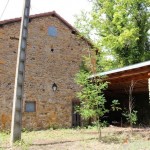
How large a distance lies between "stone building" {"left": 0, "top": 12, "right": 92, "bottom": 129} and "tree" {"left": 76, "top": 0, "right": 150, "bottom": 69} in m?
3.11

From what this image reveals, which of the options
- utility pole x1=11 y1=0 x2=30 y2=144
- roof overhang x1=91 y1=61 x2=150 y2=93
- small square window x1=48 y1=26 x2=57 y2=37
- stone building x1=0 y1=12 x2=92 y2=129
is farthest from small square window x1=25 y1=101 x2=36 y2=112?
utility pole x1=11 y1=0 x2=30 y2=144

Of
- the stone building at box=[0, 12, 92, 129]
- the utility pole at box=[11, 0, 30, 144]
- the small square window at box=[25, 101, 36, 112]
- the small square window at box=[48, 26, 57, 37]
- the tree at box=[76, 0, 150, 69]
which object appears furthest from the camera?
the tree at box=[76, 0, 150, 69]

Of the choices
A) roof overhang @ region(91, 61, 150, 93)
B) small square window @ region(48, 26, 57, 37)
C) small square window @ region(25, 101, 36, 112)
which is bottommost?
small square window @ region(25, 101, 36, 112)

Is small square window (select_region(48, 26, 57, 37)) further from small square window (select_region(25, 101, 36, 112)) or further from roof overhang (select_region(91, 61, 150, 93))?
roof overhang (select_region(91, 61, 150, 93))

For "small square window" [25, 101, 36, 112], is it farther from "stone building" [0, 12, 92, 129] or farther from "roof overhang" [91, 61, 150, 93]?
"roof overhang" [91, 61, 150, 93]

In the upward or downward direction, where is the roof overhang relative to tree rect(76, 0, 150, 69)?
downward

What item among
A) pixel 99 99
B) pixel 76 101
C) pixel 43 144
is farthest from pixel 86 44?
pixel 43 144

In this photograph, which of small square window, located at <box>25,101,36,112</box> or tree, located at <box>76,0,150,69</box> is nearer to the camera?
small square window, located at <box>25,101,36,112</box>

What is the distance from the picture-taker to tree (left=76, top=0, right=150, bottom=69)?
2034 cm

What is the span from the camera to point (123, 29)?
66.5ft

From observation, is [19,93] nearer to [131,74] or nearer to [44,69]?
[131,74]

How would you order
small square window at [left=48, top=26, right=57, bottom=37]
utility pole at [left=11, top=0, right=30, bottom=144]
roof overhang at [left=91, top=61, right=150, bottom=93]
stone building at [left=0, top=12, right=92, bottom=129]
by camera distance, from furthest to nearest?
small square window at [left=48, top=26, right=57, bottom=37], stone building at [left=0, top=12, right=92, bottom=129], roof overhang at [left=91, top=61, right=150, bottom=93], utility pole at [left=11, top=0, right=30, bottom=144]

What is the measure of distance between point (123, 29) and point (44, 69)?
7360 millimetres

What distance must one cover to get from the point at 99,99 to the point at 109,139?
1.69 m
